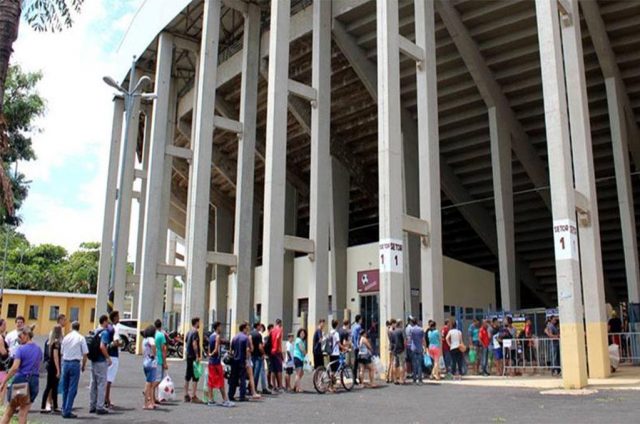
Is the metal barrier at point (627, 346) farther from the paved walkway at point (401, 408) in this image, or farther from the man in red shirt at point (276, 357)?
the man in red shirt at point (276, 357)

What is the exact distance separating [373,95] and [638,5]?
968 centimetres

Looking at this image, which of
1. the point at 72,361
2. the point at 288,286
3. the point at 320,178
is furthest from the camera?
the point at 288,286

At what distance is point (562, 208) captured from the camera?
13547mm

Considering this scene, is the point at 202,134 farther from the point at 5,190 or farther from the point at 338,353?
the point at 5,190

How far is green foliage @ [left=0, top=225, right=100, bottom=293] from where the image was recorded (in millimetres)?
59219

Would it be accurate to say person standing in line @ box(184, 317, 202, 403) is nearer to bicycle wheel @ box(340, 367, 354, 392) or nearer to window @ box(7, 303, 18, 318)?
bicycle wheel @ box(340, 367, 354, 392)

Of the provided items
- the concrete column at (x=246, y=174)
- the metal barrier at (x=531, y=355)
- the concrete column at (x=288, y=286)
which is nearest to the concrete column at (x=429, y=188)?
the metal barrier at (x=531, y=355)

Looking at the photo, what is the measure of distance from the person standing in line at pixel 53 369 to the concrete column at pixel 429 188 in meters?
10.5

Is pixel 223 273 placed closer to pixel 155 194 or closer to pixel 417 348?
pixel 155 194

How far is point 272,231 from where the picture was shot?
20.0m

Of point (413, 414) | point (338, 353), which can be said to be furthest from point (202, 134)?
point (413, 414)

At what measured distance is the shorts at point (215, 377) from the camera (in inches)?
449

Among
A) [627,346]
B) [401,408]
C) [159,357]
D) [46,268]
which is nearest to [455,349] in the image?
[627,346]

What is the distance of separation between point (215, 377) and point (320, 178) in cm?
1078
